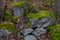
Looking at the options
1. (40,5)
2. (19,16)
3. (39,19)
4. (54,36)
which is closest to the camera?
(54,36)

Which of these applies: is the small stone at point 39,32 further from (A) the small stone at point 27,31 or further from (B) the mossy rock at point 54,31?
(B) the mossy rock at point 54,31

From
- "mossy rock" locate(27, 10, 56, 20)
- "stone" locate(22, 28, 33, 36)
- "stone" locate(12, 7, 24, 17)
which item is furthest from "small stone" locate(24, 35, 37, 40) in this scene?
"stone" locate(12, 7, 24, 17)

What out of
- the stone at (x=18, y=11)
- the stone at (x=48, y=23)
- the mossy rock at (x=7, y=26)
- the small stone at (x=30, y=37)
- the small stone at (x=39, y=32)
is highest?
the stone at (x=18, y=11)

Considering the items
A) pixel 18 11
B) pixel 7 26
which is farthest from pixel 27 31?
pixel 18 11

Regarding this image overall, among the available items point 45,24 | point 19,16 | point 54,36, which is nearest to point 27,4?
point 19,16

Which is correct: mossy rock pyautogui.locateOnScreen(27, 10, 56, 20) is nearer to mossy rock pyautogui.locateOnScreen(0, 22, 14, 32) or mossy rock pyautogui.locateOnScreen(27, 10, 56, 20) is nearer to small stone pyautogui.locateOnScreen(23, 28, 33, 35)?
small stone pyautogui.locateOnScreen(23, 28, 33, 35)

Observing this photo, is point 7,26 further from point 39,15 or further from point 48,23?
point 48,23

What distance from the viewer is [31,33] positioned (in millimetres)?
8266

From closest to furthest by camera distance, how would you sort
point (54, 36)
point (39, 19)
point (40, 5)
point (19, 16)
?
point (54, 36) < point (39, 19) < point (19, 16) < point (40, 5)

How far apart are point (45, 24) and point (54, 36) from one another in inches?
31.0

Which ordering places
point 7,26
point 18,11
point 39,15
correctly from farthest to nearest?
point 18,11
point 39,15
point 7,26

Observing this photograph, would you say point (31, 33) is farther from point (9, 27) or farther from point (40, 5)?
point (40, 5)

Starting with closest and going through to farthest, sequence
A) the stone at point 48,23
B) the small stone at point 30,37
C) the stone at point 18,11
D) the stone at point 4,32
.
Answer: the stone at point 4,32 < the small stone at point 30,37 < the stone at point 48,23 < the stone at point 18,11

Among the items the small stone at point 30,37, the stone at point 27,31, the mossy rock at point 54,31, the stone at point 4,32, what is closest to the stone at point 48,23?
the mossy rock at point 54,31
